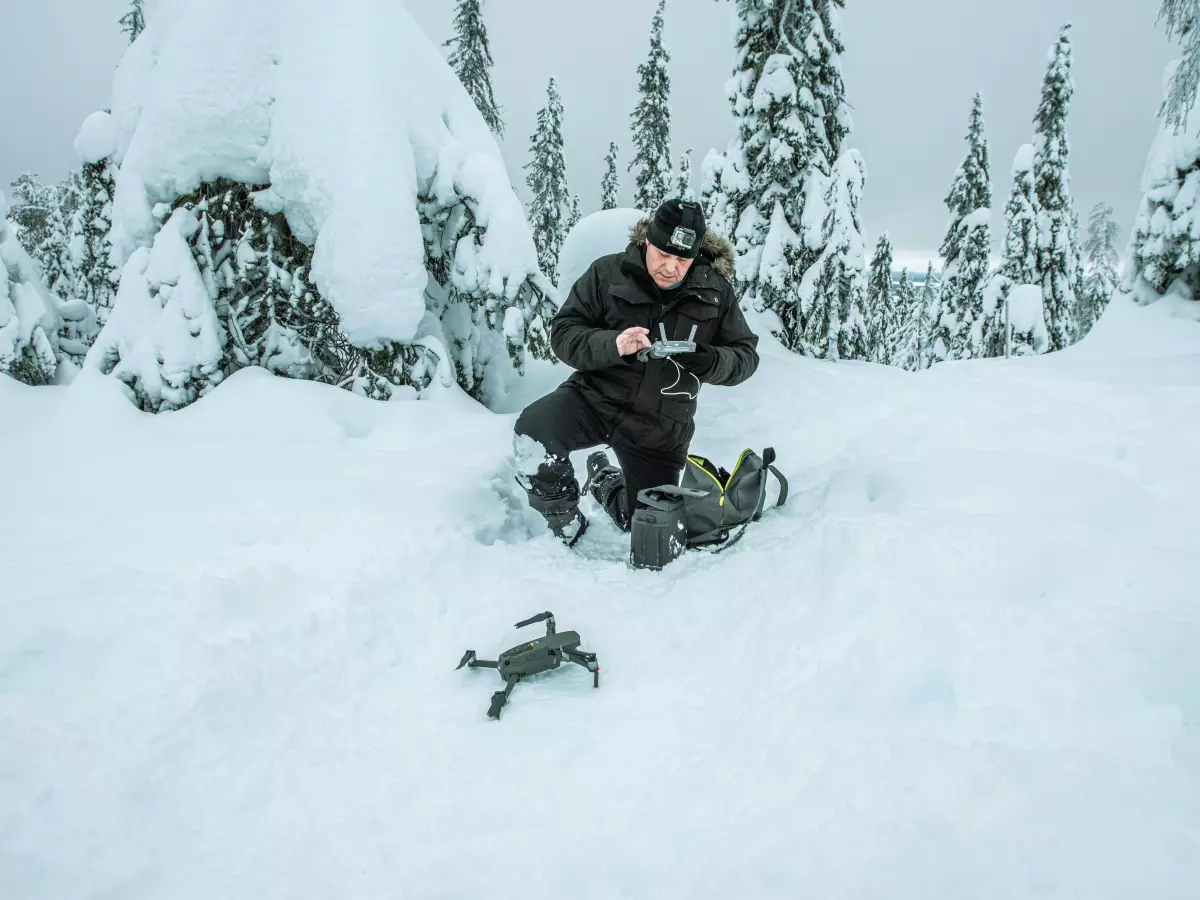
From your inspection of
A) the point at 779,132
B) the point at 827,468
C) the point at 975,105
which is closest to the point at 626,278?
the point at 827,468

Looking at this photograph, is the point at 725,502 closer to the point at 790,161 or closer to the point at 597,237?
the point at 597,237

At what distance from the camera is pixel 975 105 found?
22.3 metres

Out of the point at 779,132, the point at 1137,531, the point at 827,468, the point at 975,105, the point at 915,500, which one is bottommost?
the point at 827,468

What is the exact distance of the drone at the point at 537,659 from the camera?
2295mm

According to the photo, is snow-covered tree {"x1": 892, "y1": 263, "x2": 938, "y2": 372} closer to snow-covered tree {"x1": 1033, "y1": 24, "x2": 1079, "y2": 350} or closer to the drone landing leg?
snow-covered tree {"x1": 1033, "y1": 24, "x2": 1079, "y2": 350}

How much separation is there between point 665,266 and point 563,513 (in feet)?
5.48

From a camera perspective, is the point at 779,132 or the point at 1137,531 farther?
the point at 779,132

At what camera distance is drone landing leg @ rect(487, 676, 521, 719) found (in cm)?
212

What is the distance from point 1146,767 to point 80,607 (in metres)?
3.25

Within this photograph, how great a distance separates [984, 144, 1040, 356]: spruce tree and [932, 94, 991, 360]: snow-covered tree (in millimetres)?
2325

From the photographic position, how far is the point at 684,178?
29188mm

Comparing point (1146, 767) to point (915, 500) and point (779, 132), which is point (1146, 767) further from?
point (779, 132)

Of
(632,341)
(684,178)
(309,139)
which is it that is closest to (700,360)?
(632,341)

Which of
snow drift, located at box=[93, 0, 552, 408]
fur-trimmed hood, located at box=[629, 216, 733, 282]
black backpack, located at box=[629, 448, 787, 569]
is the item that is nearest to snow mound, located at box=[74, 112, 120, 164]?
snow drift, located at box=[93, 0, 552, 408]
